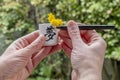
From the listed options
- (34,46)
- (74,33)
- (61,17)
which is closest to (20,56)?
(34,46)

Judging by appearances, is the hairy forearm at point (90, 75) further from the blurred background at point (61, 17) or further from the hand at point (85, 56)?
the blurred background at point (61, 17)

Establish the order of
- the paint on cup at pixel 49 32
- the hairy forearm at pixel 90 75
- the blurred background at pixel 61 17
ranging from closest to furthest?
the hairy forearm at pixel 90 75, the paint on cup at pixel 49 32, the blurred background at pixel 61 17

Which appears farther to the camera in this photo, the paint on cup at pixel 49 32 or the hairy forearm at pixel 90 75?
the paint on cup at pixel 49 32

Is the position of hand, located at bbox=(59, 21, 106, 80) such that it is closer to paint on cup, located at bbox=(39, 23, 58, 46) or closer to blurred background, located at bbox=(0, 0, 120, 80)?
paint on cup, located at bbox=(39, 23, 58, 46)

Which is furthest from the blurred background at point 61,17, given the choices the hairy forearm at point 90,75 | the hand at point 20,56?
the hairy forearm at point 90,75

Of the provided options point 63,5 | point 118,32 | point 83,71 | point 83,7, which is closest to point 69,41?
point 83,71

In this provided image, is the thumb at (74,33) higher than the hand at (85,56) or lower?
higher
